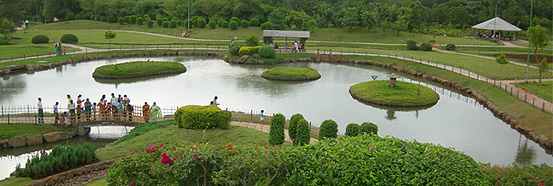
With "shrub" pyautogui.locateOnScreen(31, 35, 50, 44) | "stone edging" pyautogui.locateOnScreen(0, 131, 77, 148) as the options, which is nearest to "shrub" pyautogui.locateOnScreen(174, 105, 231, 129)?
"stone edging" pyautogui.locateOnScreen(0, 131, 77, 148)

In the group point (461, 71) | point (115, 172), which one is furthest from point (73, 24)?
point (115, 172)

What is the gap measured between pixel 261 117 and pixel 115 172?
13.4 m

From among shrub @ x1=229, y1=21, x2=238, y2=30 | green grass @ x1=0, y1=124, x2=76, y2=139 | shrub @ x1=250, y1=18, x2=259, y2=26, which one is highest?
shrub @ x1=250, y1=18, x2=259, y2=26

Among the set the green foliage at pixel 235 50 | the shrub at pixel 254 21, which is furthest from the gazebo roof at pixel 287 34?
the shrub at pixel 254 21

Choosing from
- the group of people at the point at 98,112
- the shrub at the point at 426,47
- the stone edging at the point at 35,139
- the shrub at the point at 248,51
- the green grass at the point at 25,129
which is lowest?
the stone edging at the point at 35,139

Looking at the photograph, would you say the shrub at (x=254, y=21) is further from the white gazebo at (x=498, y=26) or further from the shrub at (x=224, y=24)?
the white gazebo at (x=498, y=26)

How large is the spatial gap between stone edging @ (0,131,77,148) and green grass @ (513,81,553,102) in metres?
28.2

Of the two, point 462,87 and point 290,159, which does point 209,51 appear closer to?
point 462,87

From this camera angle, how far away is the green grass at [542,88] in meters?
33.9

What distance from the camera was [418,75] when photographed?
4644 cm

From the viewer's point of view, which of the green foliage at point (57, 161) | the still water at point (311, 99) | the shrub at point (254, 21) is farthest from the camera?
the shrub at point (254, 21)

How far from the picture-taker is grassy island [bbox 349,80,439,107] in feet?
116

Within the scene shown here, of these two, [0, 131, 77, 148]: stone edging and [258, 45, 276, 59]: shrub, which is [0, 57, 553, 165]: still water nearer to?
[258, 45, 276, 59]: shrub

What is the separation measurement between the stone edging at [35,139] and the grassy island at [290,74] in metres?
20.1
